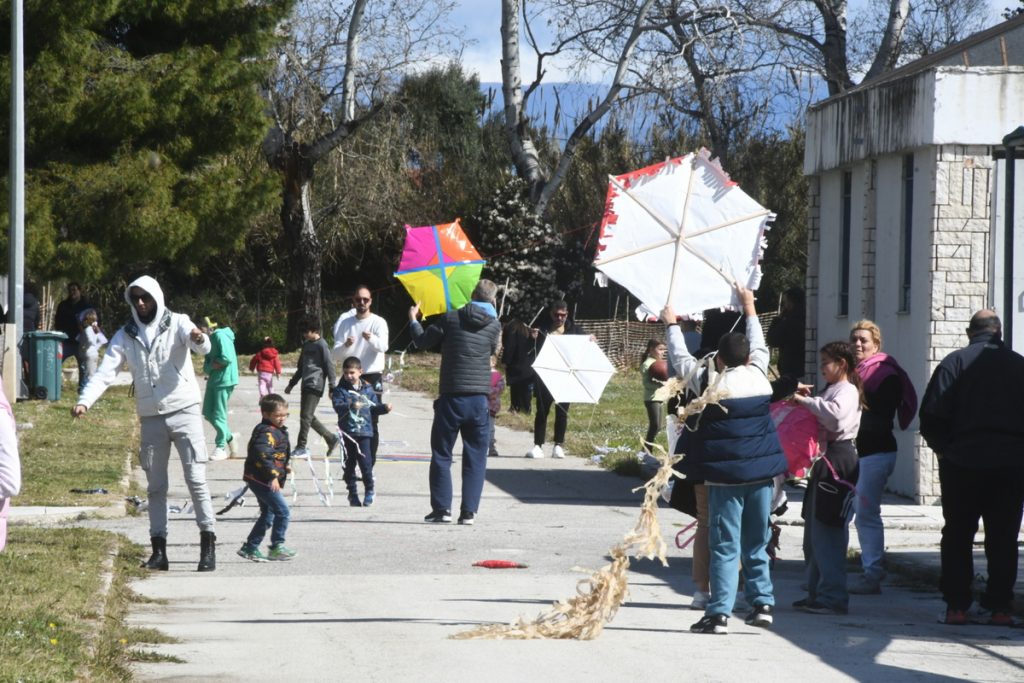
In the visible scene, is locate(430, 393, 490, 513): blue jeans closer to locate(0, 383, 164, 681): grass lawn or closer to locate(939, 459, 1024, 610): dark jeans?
locate(0, 383, 164, 681): grass lawn

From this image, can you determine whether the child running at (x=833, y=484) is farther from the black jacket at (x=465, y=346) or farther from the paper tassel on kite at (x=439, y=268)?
the paper tassel on kite at (x=439, y=268)

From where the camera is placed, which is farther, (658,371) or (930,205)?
(658,371)

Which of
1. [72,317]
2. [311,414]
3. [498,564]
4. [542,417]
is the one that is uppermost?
[72,317]

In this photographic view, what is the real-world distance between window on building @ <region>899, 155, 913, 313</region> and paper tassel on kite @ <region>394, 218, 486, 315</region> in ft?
14.8

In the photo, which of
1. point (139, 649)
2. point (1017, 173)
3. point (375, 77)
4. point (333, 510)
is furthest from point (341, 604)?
point (375, 77)

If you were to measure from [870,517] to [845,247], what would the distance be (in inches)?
295

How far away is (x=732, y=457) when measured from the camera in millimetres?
8320

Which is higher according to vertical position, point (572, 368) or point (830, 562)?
point (572, 368)

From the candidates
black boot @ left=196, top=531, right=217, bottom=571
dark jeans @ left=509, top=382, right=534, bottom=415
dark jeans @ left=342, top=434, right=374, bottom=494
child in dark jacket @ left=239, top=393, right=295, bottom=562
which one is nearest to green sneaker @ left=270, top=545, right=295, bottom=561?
child in dark jacket @ left=239, top=393, right=295, bottom=562

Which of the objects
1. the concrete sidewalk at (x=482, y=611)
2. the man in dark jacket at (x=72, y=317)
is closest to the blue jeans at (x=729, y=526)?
the concrete sidewalk at (x=482, y=611)

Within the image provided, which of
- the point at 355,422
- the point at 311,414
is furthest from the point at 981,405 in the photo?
the point at 311,414

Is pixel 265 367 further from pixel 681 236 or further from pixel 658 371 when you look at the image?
pixel 681 236

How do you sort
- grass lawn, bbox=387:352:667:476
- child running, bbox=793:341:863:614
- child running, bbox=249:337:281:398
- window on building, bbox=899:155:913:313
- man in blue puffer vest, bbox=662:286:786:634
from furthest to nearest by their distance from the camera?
child running, bbox=249:337:281:398 → grass lawn, bbox=387:352:667:476 → window on building, bbox=899:155:913:313 → child running, bbox=793:341:863:614 → man in blue puffer vest, bbox=662:286:786:634

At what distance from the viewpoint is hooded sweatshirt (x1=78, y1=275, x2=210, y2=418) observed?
10.0m
